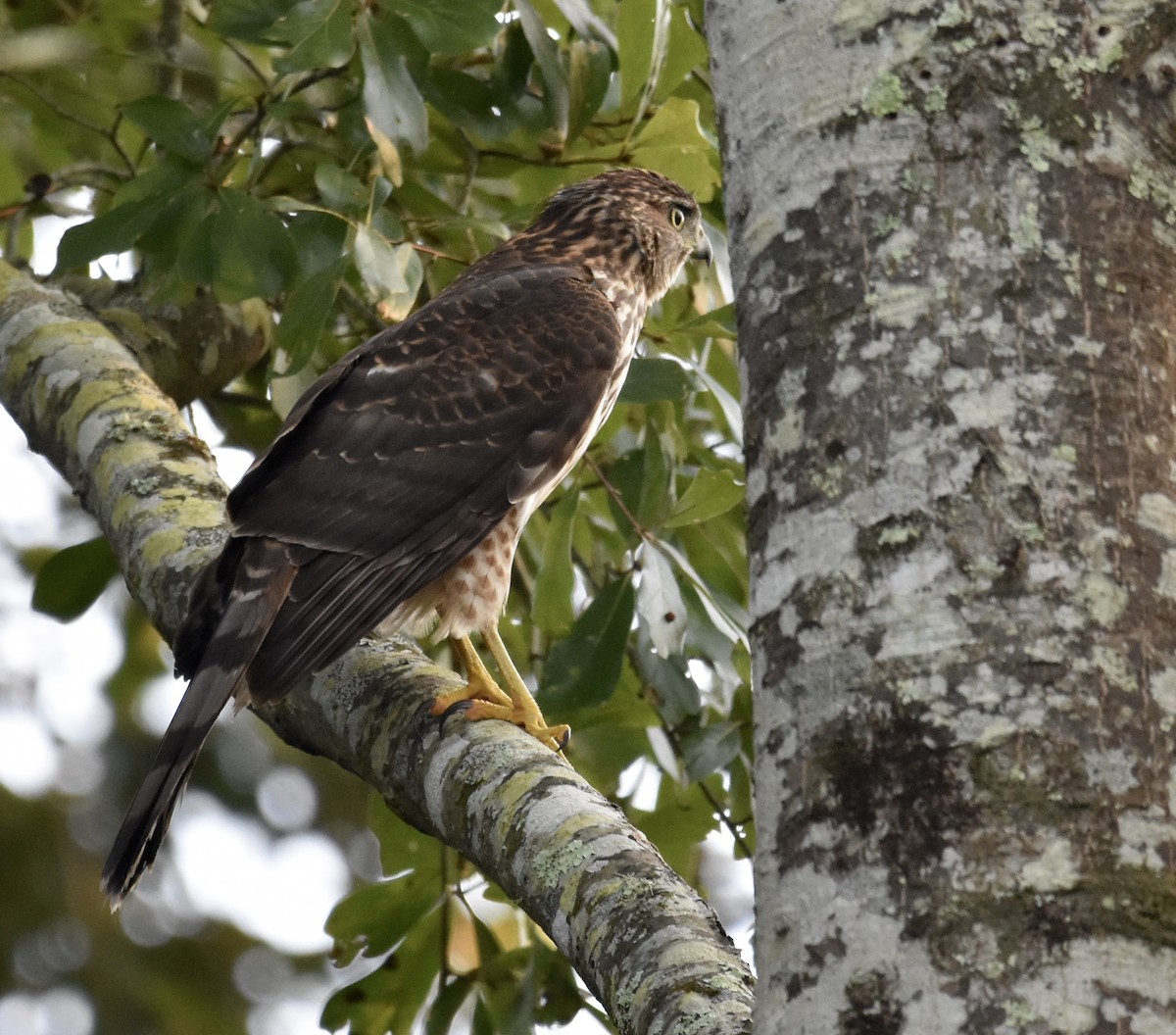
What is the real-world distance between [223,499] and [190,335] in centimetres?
70

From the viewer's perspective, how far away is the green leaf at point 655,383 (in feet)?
10.5

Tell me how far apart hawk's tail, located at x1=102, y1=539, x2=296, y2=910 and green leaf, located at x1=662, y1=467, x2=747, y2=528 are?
764 millimetres

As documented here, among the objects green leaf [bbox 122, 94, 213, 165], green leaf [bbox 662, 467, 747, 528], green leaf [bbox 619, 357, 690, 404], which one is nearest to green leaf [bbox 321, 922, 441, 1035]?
green leaf [bbox 662, 467, 747, 528]

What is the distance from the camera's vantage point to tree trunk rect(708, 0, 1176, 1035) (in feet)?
4.09

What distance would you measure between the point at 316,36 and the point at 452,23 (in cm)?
25

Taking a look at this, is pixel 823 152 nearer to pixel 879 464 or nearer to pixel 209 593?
pixel 879 464

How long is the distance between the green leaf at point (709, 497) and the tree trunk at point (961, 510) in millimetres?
1402

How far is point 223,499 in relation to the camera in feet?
10.7

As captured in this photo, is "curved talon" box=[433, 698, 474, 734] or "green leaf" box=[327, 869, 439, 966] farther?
"green leaf" box=[327, 869, 439, 966]

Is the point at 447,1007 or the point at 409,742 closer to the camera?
the point at 409,742

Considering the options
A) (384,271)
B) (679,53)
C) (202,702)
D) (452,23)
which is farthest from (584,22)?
(202,702)

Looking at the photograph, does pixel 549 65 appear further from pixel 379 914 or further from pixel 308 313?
pixel 379 914

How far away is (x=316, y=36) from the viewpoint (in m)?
2.84

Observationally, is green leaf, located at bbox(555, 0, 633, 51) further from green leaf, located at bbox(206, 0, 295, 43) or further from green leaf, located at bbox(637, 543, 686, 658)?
green leaf, located at bbox(637, 543, 686, 658)
